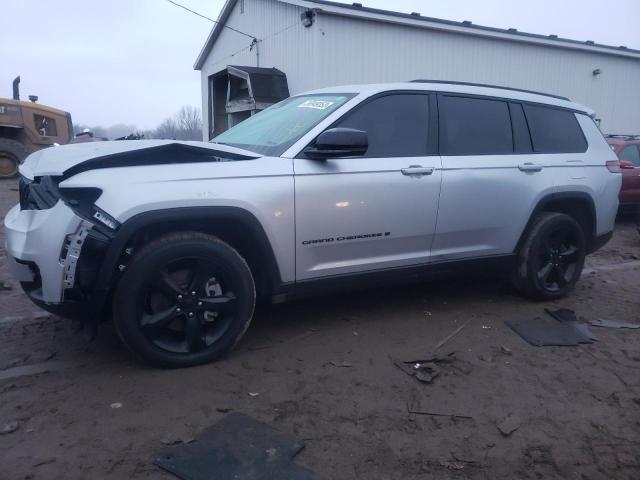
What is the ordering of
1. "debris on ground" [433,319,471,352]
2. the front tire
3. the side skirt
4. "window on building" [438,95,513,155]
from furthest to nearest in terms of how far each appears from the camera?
"window on building" [438,95,513,155], "debris on ground" [433,319,471,352], the side skirt, the front tire

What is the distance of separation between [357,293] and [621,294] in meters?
2.74

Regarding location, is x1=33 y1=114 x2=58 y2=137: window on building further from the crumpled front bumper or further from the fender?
the fender

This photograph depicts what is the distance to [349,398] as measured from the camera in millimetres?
3098

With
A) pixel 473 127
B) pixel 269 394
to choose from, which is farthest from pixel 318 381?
pixel 473 127

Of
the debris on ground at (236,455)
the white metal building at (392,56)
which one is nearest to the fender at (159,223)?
the debris on ground at (236,455)

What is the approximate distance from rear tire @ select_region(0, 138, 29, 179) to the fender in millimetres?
14093

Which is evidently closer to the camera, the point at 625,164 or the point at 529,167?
the point at 529,167

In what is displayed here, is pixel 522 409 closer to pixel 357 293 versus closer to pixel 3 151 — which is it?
pixel 357 293

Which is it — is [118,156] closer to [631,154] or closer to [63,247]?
[63,247]

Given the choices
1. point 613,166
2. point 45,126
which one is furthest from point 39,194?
point 45,126

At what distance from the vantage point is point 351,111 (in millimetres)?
3832

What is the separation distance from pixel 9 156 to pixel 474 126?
14737 millimetres

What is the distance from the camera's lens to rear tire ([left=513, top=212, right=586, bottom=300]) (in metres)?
4.69

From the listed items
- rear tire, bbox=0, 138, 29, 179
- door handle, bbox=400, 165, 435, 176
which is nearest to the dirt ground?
door handle, bbox=400, 165, 435, 176
